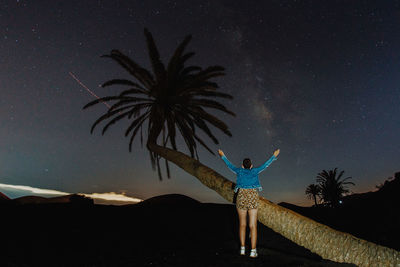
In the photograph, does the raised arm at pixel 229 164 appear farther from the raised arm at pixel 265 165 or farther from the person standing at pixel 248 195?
the raised arm at pixel 265 165

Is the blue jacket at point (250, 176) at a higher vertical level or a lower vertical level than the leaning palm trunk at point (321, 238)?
higher

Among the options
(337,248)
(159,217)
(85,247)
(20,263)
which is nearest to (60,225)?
(85,247)

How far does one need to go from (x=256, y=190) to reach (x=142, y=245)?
12.5 ft

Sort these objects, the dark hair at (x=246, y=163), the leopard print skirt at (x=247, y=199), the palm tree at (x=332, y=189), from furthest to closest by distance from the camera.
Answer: the palm tree at (x=332, y=189) → the dark hair at (x=246, y=163) → the leopard print skirt at (x=247, y=199)

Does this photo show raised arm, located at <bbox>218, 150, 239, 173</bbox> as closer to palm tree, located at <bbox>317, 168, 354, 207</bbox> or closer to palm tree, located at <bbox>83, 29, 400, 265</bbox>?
palm tree, located at <bbox>83, 29, 400, 265</bbox>

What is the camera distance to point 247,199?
15.4 ft

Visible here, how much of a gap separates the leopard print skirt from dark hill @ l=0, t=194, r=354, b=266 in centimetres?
97

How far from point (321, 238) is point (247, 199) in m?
1.50

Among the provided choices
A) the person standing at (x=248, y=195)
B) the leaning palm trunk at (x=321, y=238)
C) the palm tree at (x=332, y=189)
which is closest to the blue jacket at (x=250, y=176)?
the person standing at (x=248, y=195)

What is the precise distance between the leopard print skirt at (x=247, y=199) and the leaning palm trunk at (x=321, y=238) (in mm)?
504

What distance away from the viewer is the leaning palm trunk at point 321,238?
12.1 feet

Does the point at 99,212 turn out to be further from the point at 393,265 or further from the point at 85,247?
the point at 393,265

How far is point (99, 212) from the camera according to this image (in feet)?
29.2

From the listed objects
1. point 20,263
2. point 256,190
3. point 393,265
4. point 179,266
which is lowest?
point 20,263
